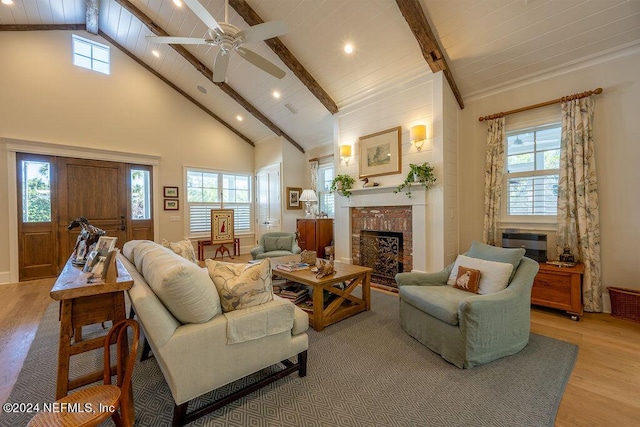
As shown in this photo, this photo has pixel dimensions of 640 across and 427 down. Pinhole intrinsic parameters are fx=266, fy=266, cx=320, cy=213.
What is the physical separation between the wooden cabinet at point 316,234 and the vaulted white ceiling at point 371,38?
7.17 feet

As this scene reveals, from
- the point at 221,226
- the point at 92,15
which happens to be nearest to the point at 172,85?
the point at 92,15

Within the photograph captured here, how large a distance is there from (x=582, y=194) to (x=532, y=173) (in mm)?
625

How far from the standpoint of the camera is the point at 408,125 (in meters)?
4.13

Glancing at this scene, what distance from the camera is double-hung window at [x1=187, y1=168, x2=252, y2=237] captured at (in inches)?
258

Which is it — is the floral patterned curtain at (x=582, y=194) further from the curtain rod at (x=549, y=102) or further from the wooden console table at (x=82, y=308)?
the wooden console table at (x=82, y=308)

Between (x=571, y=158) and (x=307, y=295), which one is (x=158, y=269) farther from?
(x=571, y=158)

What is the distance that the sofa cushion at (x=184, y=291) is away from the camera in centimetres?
151

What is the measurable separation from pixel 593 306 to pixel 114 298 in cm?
469

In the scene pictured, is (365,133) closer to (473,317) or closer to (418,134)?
(418,134)

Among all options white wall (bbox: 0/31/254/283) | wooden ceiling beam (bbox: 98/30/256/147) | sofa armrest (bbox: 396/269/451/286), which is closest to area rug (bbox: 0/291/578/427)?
sofa armrest (bbox: 396/269/451/286)

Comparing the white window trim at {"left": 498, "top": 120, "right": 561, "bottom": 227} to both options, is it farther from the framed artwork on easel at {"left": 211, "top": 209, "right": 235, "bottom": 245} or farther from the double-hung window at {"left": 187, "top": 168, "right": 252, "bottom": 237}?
the double-hung window at {"left": 187, "top": 168, "right": 252, "bottom": 237}

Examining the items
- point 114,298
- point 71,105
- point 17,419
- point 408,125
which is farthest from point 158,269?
point 71,105

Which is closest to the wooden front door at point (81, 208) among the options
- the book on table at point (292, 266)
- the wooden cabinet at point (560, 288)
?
the book on table at point (292, 266)

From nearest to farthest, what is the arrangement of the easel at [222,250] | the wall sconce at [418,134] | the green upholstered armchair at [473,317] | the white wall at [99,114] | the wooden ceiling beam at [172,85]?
the green upholstered armchair at [473,317]
the wall sconce at [418,134]
the white wall at [99,114]
the wooden ceiling beam at [172,85]
the easel at [222,250]
